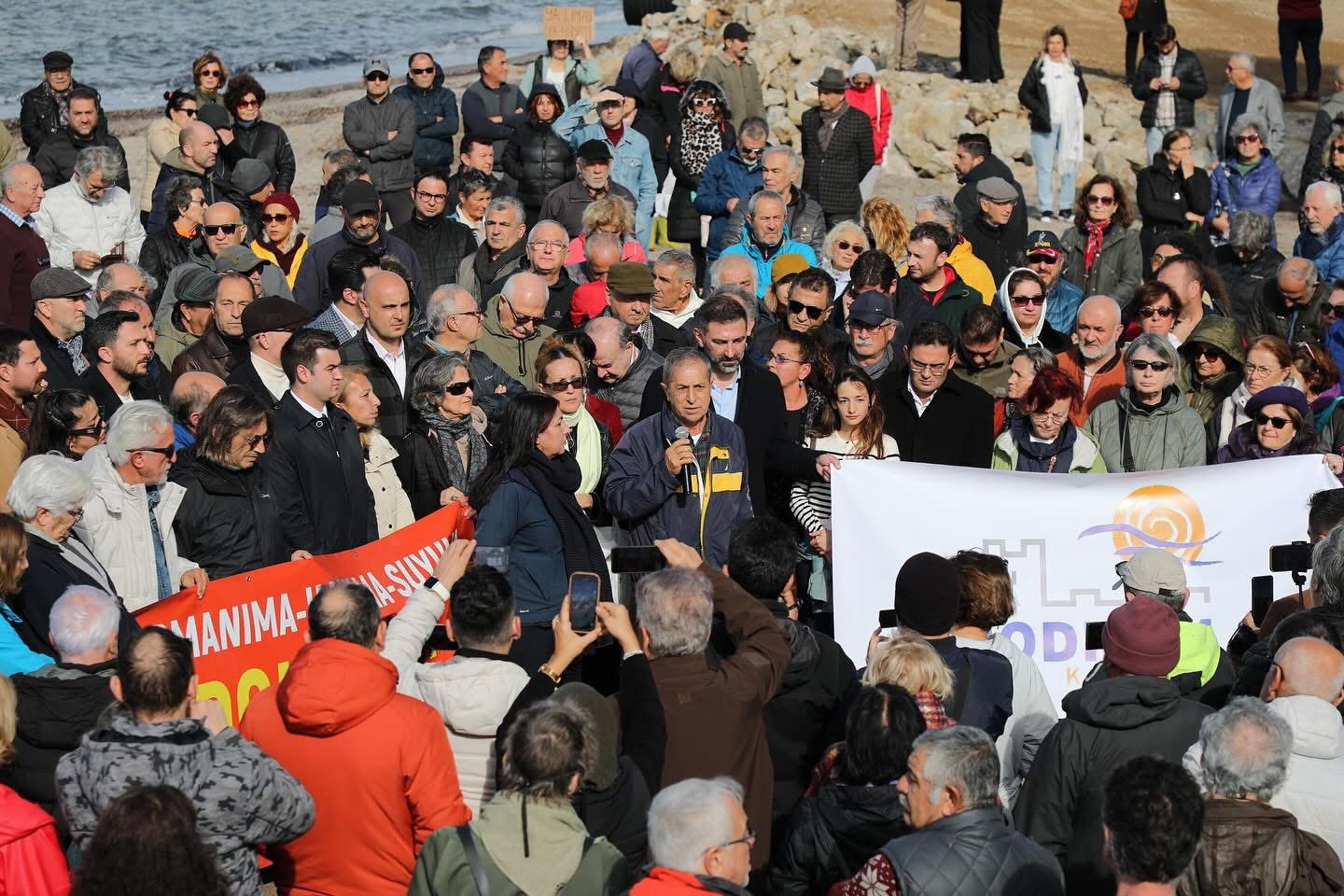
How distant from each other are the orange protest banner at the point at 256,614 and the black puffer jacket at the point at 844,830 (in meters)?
2.93

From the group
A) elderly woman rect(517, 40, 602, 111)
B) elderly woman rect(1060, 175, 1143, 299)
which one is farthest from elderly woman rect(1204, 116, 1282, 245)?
elderly woman rect(517, 40, 602, 111)

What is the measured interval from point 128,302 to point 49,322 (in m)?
0.65

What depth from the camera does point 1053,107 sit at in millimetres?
16672

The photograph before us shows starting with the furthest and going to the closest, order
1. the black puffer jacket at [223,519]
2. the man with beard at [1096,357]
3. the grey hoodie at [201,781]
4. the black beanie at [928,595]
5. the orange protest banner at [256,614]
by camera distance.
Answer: the man with beard at [1096,357] < the black puffer jacket at [223,519] < the orange protest banner at [256,614] < the black beanie at [928,595] < the grey hoodie at [201,781]

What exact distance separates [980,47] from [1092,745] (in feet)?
54.9

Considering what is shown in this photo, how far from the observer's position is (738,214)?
11.9 meters

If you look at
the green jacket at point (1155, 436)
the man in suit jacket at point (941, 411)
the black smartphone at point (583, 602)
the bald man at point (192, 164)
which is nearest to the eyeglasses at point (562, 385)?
the man in suit jacket at point (941, 411)

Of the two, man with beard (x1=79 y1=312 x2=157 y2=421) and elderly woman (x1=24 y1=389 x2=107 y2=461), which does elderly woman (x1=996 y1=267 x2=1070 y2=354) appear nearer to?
man with beard (x1=79 y1=312 x2=157 y2=421)

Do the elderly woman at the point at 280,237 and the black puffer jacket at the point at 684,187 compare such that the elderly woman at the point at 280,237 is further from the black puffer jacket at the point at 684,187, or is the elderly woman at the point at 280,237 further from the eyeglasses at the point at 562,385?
the black puffer jacket at the point at 684,187

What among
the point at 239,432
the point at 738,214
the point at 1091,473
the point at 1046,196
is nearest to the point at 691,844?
the point at 239,432

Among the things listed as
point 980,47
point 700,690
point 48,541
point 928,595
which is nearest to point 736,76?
point 980,47

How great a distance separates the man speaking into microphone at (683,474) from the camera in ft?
24.4

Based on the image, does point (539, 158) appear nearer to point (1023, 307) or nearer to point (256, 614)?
point (1023, 307)

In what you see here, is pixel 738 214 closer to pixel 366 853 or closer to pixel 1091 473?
pixel 1091 473
